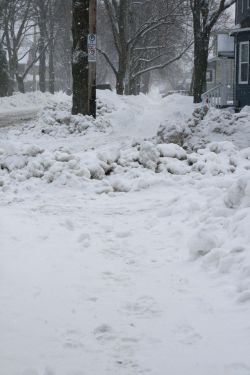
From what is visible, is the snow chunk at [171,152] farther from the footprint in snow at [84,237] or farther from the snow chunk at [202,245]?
the snow chunk at [202,245]

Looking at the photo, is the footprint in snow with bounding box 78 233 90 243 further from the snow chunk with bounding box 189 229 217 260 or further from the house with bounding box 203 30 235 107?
the house with bounding box 203 30 235 107

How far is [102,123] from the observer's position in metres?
15.1

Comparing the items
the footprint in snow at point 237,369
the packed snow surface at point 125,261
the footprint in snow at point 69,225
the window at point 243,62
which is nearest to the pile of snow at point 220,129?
the packed snow surface at point 125,261

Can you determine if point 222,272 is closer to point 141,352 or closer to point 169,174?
point 141,352

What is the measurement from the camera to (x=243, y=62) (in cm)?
2414

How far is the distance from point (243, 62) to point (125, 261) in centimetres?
2081

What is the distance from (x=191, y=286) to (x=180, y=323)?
0.73 metres

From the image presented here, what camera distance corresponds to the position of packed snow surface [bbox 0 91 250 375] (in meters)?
3.28

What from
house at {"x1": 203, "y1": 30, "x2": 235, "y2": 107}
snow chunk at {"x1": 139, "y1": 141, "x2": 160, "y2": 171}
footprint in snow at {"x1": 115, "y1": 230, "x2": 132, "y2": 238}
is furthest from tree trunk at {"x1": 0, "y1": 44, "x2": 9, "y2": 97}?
footprint in snow at {"x1": 115, "y1": 230, "x2": 132, "y2": 238}

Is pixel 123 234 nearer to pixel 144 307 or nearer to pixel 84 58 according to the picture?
pixel 144 307

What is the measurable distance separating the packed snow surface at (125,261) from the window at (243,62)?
15.4 metres

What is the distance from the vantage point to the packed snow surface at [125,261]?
129 inches

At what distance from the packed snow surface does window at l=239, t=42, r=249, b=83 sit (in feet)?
50.6

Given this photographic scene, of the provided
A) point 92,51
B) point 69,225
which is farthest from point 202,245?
point 92,51
